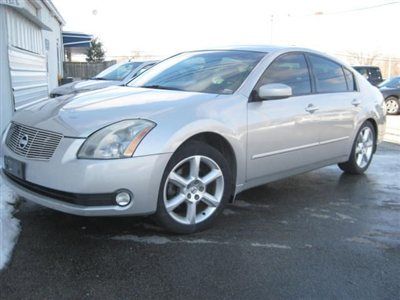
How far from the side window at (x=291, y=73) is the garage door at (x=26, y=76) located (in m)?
4.30

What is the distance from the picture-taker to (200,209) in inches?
158

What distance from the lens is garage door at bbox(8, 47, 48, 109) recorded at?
7.41 m

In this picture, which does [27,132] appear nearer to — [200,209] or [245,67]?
[200,209]

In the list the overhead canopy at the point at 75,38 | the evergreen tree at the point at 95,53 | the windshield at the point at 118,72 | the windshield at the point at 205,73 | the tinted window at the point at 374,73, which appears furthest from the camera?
the evergreen tree at the point at 95,53

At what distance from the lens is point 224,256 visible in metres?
3.44

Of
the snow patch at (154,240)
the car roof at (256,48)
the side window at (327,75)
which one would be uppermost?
the car roof at (256,48)

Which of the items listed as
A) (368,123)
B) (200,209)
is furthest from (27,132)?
(368,123)

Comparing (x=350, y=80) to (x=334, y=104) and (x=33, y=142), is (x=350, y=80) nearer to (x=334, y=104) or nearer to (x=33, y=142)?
(x=334, y=104)

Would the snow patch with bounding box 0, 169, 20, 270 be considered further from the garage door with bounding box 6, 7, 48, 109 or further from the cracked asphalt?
the garage door with bounding box 6, 7, 48, 109

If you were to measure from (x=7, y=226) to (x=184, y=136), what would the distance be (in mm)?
1586

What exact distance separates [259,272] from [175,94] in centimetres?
168

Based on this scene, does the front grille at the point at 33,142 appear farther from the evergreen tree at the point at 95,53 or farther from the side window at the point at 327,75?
the evergreen tree at the point at 95,53

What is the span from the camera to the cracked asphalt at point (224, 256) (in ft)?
9.66

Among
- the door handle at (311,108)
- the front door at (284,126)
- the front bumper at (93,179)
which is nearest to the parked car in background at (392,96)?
the front door at (284,126)
